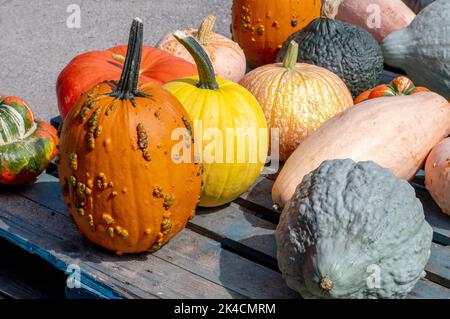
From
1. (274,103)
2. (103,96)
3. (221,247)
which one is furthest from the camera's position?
(274,103)

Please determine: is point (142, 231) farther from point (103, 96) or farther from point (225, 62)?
point (225, 62)

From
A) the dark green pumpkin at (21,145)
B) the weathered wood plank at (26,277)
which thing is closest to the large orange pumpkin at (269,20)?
the dark green pumpkin at (21,145)

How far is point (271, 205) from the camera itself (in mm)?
2592

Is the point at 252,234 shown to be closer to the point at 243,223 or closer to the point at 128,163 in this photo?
the point at 243,223

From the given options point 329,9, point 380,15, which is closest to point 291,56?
point 329,9

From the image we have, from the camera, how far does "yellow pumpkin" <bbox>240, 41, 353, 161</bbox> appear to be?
2762 millimetres

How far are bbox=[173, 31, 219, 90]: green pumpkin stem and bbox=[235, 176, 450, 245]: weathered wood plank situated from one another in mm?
443

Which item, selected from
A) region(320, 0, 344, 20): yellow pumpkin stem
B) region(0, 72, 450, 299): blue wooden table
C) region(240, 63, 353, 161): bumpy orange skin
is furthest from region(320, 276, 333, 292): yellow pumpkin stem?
region(320, 0, 344, 20): yellow pumpkin stem

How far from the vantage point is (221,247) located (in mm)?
2404

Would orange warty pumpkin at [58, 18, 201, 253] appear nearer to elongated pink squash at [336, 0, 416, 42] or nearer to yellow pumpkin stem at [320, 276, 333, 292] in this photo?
yellow pumpkin stem at [320, 276, 333, 292]

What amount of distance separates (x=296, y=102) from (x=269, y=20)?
86 centimetres

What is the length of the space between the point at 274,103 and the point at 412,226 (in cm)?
89
